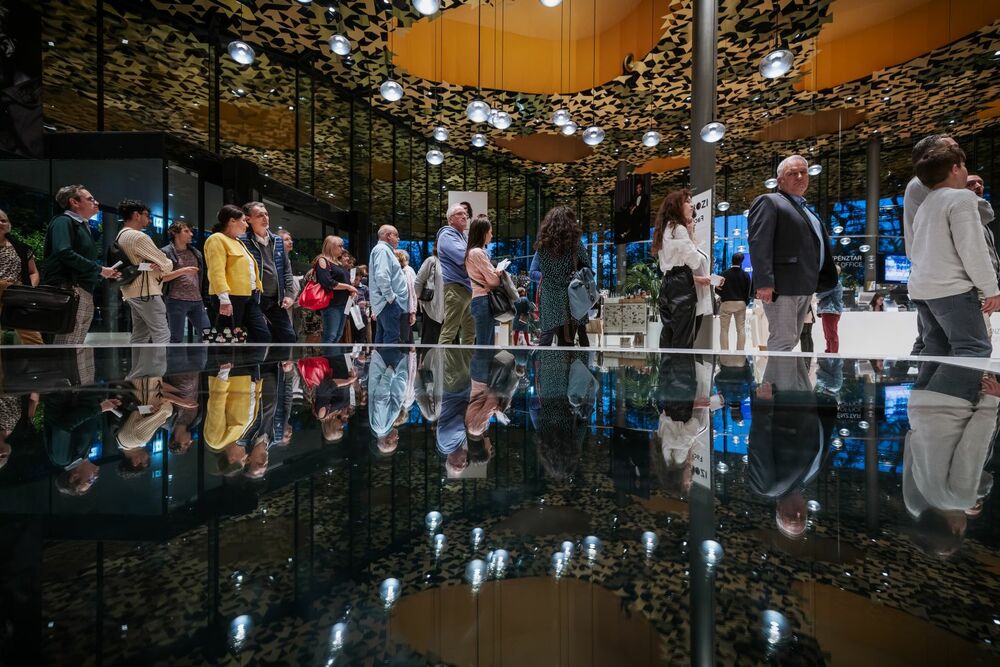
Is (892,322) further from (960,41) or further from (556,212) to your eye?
(556,212)

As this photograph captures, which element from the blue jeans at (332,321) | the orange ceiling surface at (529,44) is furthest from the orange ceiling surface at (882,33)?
the blue jeans at (332,321)

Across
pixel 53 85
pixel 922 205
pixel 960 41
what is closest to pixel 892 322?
pixel 960 41

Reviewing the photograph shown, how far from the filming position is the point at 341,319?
16.2ft

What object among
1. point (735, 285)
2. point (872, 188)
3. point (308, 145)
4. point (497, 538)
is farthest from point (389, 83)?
point (872, 188)

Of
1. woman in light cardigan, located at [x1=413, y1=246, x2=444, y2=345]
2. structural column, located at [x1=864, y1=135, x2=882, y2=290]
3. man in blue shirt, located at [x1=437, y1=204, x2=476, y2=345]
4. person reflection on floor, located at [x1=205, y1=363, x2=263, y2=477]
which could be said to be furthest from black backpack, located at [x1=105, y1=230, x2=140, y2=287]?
structural column, located at [x1=864, y1=135, x2=882, y2=290]

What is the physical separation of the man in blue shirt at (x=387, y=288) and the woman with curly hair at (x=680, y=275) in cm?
196

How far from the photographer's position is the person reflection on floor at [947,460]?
1.12ft

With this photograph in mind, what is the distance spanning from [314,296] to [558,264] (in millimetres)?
2293

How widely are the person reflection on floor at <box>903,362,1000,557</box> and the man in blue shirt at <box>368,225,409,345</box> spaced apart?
3.56m

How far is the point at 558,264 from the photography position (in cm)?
353

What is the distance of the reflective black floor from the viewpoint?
0.75ft

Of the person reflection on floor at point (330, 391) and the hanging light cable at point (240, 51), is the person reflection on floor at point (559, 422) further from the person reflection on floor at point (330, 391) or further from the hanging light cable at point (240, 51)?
the hanging light cable at point (240, 51)

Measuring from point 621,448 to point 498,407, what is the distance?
0.93 feet

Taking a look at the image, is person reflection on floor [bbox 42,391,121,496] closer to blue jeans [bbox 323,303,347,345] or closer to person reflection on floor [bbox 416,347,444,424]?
person reflection on floor [bbox 416,347,444,424]
